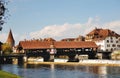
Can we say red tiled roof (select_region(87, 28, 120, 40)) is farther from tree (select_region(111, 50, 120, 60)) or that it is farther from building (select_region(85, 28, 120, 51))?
tree (select_region(111, 50, 120, 60))

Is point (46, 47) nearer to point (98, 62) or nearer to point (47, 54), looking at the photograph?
point (47, 54)

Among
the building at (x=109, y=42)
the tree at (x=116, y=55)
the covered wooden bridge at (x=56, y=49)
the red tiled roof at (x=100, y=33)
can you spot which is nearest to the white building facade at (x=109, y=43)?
the building at (x=109, y=42)

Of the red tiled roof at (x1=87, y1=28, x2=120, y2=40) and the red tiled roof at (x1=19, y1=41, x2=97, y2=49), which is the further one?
the red tiled roof at (x1=87, y1=28, x2=120, y2=40)

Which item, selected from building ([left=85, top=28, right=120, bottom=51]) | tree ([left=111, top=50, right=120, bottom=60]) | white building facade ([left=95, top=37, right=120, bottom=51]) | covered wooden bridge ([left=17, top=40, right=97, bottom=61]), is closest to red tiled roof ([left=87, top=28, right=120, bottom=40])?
building ([left=85, top=28, right=120, bottom=51])

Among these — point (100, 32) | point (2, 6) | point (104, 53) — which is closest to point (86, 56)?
point (104, 53)

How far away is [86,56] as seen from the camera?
14575 cm

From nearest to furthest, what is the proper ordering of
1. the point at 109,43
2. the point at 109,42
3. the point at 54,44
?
1. the point at 54,44
2. the point at 109,43
3. the point at 109,42

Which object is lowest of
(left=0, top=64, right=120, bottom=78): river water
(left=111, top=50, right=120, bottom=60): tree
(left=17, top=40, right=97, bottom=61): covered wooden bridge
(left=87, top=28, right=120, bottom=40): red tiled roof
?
(left=0, top=64, right=120, bottom=78): river water

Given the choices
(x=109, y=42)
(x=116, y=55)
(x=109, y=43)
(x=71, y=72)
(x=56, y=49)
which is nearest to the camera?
(x=71, y=72)

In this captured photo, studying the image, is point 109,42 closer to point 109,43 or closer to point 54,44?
point 109,43

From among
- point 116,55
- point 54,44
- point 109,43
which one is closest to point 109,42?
point 109,43

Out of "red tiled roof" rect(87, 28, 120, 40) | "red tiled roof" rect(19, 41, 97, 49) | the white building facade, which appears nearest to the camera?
"red tiled roof" rect(19, 41, 97, 49)

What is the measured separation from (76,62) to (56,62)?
7975 mm

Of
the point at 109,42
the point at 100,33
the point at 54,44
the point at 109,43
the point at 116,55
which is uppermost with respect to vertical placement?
the point at 100,33
